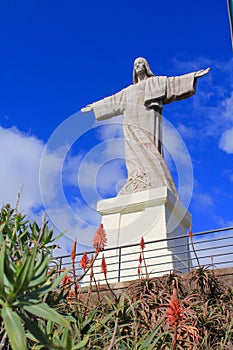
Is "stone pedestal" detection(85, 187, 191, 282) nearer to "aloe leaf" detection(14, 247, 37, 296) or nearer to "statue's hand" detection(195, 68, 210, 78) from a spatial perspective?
"statue's hand" detection(195, 68, 210, 78)

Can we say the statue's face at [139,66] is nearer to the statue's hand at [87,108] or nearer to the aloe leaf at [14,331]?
the statue's hand at [87,108]

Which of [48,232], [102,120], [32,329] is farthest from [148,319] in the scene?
[102,120]

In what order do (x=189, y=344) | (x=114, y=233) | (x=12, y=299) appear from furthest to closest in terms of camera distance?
(x=114, y=233)
(x=189, y=344)
(x=12, y=299)

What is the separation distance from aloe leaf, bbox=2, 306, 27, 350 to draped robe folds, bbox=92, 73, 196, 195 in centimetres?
773

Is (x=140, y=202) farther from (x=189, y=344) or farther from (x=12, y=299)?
(x=12, y=299)

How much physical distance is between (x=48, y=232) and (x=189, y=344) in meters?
1.57

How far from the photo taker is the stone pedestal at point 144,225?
25.3ft

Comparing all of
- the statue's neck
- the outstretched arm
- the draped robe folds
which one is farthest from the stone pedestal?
the statue's neck

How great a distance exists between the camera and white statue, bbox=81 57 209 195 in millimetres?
9031

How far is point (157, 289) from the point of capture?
4582 mm

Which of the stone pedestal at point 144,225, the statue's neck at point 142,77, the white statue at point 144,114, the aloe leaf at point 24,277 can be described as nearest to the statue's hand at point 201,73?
the white statue at point 144,114

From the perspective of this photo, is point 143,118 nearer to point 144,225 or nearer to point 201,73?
point 201,73

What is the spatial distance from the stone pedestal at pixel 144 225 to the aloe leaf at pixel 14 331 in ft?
21.8

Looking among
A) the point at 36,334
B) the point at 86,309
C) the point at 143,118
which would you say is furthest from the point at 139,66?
the point at 36,334
